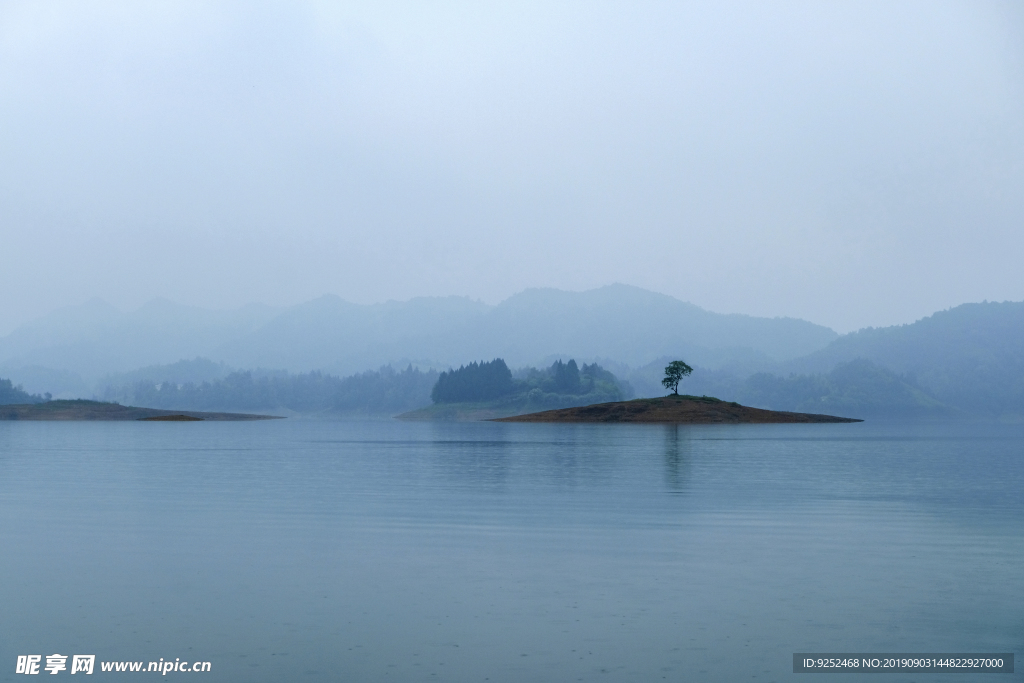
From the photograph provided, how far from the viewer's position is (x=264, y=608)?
2120 centimetres

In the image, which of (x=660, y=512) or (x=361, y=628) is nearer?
(x=361, y=628)

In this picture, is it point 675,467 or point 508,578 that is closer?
point 508,578

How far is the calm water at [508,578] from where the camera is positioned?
17781 mm

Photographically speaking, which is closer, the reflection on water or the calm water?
the calm water

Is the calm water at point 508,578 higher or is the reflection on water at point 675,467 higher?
the reflection on water at point 675,467

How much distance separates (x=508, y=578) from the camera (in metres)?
24.7

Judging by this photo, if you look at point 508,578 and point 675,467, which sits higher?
point 675,467

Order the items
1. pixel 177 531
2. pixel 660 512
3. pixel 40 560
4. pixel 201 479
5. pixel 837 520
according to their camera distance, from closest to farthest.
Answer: pixel 40 560 → pixel 177 531 → pixel 837 520 → pixel 660 512 → pixel 201 479

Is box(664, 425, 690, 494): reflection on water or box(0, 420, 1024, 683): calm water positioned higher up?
box(664, 425, 690, 494): reflection on water

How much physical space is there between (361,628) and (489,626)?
2816 millimetres

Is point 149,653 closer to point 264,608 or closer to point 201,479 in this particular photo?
point 264,608

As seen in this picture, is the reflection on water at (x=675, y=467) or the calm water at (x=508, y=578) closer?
the calm water at (x=508, y=578)

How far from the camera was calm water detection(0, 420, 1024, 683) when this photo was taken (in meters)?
17.8

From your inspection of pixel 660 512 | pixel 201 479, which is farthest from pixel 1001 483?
pixel 201 479
